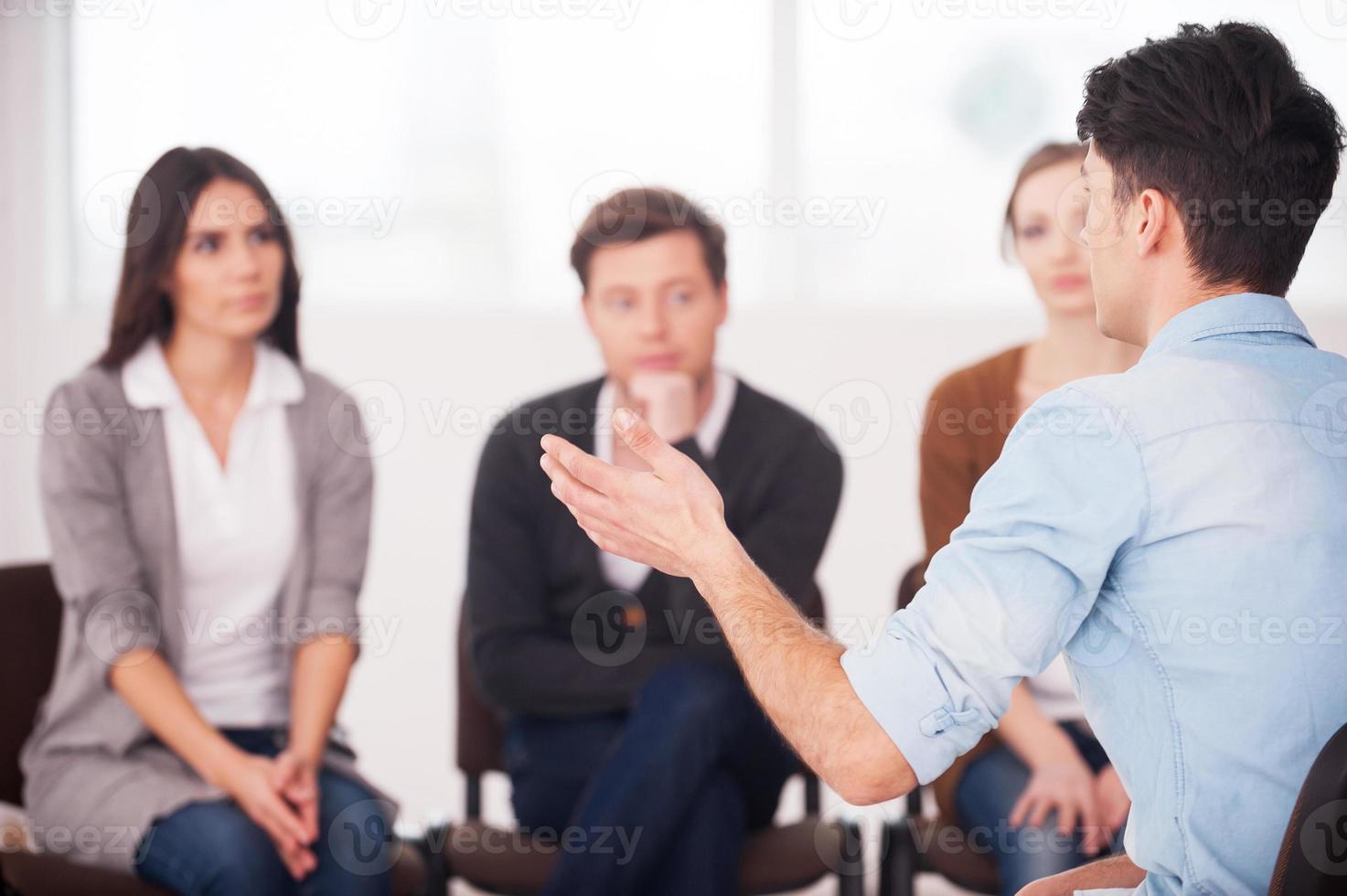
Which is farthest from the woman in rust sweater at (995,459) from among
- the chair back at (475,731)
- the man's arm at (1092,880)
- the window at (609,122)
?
the window at (609,122)

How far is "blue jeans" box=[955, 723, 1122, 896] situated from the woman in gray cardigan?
884 mm

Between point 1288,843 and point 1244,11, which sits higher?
point 1244,11

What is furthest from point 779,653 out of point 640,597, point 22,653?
point 22,653

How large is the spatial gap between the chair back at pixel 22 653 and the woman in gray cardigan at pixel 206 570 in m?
0.07

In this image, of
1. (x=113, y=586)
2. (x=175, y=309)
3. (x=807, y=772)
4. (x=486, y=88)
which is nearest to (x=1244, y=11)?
(x=486, y=88)

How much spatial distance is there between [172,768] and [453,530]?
60.3 inches

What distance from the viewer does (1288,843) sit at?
853 millimetres

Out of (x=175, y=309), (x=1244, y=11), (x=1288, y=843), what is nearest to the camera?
(x=1288, y=843)

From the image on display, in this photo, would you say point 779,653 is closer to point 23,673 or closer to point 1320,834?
point 1320,834

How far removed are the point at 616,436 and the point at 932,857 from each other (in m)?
0.85

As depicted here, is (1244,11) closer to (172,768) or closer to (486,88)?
(486,88)

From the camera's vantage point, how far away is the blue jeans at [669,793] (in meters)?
1.76

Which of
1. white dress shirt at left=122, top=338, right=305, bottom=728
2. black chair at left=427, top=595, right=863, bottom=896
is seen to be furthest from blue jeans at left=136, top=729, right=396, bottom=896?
white dress shirt at left=122, top=338, right=305, bottom=728

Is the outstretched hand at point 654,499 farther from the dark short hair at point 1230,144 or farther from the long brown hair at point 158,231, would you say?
the long brown hair at point 158,231
